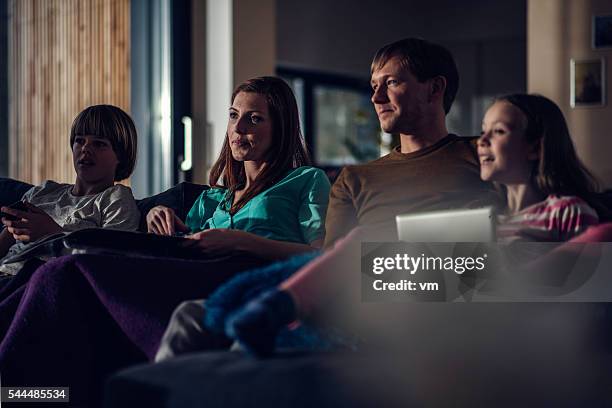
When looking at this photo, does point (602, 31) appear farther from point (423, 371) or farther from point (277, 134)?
point (423, 371)

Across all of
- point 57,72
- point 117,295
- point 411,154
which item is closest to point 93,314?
point 117,295

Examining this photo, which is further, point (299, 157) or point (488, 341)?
point (299, 157)

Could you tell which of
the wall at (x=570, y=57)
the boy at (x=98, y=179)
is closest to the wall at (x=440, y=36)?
the wall at (x=570, y=57)

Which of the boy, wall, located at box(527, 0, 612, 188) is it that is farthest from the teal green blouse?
wall, located at box(527, 0, 612, 188)

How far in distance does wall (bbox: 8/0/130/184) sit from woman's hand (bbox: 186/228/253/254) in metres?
3.32

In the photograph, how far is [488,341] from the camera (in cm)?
111

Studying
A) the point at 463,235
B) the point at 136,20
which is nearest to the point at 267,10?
the point at 136,20

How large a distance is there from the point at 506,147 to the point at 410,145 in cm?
37

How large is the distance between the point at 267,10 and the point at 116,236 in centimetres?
375

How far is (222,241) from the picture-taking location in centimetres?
155

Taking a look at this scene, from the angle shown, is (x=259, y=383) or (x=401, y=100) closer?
(x=259, y=383)

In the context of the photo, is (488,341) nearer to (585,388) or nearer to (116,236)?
(585,388)

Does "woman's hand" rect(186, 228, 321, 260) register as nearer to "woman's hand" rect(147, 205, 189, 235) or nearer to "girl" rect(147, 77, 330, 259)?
"girl" rect(147, 77, 330, 259)

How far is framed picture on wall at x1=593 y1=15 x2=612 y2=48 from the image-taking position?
418 centimetres
